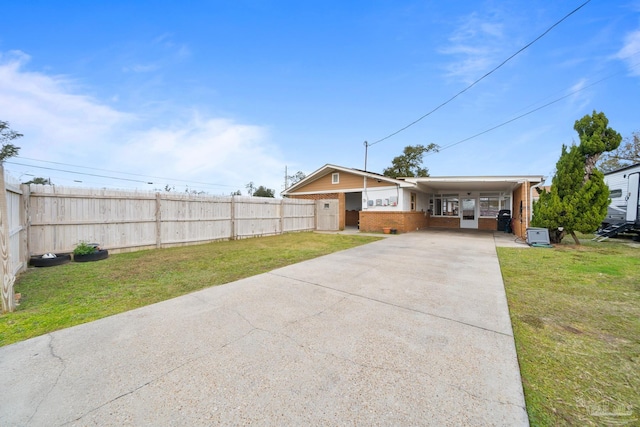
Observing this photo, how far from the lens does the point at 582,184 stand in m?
9.33

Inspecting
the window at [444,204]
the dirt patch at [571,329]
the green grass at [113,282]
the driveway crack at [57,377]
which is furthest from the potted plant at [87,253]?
the window at [444,204]

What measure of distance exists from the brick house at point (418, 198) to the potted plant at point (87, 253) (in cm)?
1199

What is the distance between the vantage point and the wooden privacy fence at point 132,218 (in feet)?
21.8

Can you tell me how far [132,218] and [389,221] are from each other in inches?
488

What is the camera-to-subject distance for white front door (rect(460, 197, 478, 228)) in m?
17.8

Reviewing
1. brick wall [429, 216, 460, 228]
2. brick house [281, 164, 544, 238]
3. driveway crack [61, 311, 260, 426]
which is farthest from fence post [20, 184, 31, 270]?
brick wall [429, 216, 460, 228]

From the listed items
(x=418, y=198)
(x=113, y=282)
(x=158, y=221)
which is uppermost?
(x=418, y=198)

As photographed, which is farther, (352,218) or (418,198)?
(352,218)

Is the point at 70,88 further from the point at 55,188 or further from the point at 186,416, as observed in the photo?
the point at 186,416

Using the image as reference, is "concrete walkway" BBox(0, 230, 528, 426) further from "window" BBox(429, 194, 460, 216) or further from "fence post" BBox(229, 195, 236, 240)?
"window" BBox(429, 194, 460, 216)

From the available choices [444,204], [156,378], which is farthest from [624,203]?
[156,378]

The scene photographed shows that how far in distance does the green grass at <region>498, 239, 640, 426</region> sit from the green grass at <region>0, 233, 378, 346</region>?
4683 millimetres

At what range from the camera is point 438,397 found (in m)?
1.85

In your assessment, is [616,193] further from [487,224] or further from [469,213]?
[469,213]
